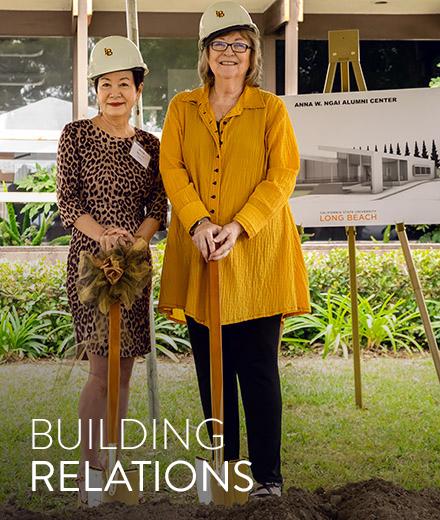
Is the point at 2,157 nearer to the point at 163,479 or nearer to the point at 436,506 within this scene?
the point at 163,479

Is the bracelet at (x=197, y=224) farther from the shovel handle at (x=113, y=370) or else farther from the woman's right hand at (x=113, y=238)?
the shovel handle at (x=113, y=370)

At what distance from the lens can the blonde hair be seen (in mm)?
3326

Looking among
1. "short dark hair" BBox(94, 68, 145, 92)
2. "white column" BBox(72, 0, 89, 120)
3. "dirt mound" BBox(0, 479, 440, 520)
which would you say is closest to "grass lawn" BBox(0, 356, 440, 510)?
"dirt mound" BBox(0, 479, 440, 520)

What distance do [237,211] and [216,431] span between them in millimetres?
717

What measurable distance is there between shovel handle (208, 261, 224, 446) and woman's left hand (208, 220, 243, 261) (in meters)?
0.05

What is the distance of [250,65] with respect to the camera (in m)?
3.38

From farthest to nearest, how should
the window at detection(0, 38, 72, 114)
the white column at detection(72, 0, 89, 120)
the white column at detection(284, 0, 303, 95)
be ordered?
the window at detection(0, 38, 72, 114) < the white column at detection(284, 0, 303, 95) < the white column at detection(72, 0, 89, 120)

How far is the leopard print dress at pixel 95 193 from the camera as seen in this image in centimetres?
337

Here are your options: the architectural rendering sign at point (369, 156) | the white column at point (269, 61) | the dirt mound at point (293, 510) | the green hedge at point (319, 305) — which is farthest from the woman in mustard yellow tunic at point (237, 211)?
the white column at point (269, 61)

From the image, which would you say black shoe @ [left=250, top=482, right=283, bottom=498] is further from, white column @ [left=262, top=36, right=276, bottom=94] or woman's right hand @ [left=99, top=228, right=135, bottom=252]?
white column @ [left=262, top=36, right=276, bottom=94]

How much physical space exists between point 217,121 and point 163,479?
1.58m

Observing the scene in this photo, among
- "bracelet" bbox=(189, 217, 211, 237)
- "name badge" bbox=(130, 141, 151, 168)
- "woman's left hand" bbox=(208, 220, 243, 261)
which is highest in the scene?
"name badge" bbox=(130, 141, 151, 168)

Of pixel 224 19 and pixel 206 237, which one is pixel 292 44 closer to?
pixel 224 19

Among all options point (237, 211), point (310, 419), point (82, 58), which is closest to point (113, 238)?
point (237, 211)
